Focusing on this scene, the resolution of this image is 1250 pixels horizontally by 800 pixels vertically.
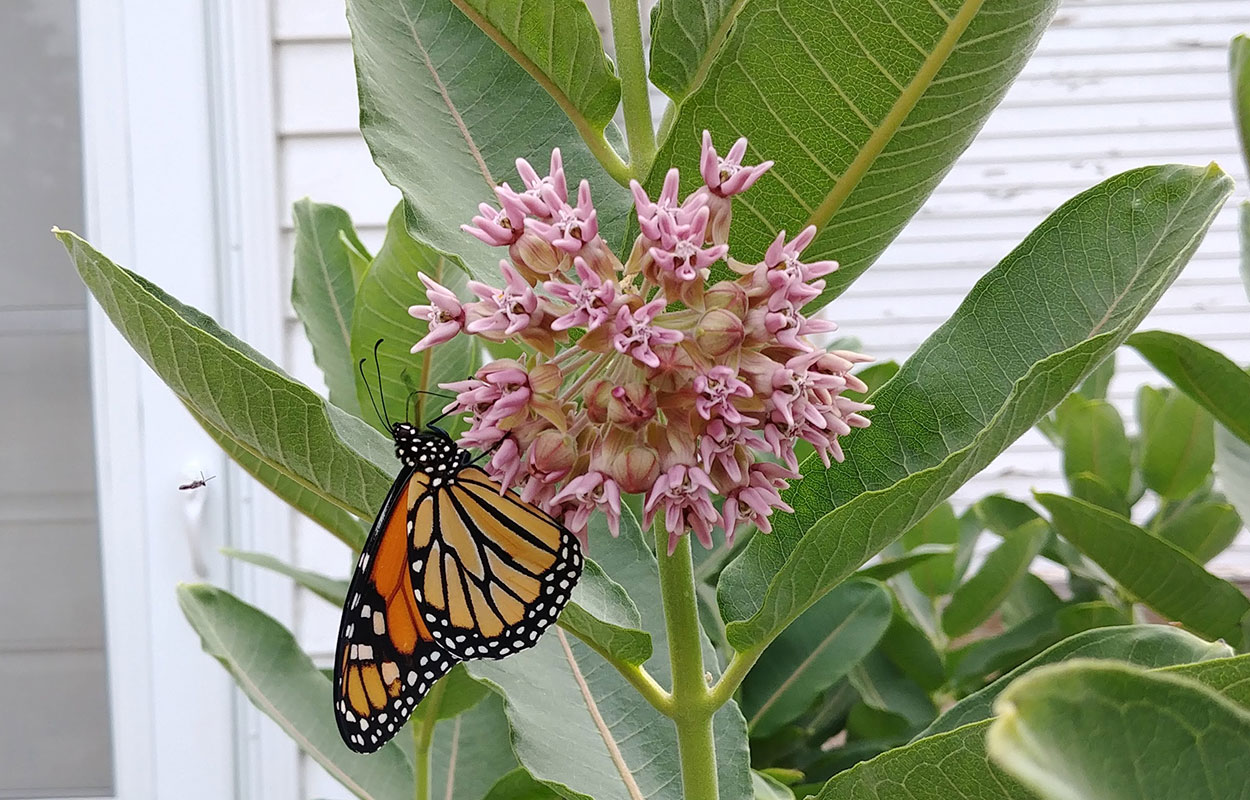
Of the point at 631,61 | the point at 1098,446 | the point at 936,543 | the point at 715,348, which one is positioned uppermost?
the point at 631,61

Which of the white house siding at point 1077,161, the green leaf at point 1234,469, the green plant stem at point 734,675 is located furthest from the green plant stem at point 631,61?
the white house siding at point 1077,161

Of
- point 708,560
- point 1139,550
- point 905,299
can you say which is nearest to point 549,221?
point 708,560

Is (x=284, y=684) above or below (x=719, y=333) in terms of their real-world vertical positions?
below

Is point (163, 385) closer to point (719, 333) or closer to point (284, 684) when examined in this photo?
point (284, 684)

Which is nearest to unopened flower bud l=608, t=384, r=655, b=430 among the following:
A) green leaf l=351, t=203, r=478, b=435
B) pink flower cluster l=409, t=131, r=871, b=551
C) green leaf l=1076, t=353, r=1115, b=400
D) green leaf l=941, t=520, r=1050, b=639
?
pink flower cluster l=409, t=131, r=871, b=551

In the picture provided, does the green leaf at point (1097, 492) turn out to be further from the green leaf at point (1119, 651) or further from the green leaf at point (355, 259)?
the green leaf at point (355, 259)

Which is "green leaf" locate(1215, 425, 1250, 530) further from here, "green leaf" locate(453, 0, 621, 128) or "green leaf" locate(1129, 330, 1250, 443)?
"green leaf" locate(453, 0, 621, 128)

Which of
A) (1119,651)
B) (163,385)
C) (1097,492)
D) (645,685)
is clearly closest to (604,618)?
(645,685)

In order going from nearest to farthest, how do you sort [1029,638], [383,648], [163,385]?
[383,648], [1029,638], [163,385]
